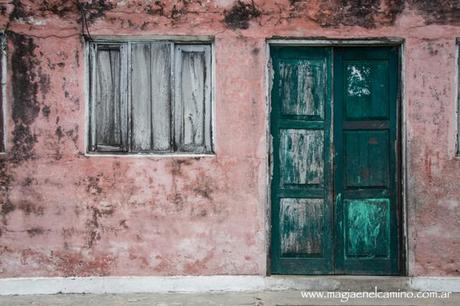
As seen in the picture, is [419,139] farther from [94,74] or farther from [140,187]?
[94,74]

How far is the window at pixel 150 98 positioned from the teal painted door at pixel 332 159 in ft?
2.68

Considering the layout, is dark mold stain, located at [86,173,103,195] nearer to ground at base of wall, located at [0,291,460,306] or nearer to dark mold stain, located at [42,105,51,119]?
dark mold stain, located at [42,105,51,119]

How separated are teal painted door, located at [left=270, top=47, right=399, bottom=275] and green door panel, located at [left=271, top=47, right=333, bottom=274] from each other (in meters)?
0.01

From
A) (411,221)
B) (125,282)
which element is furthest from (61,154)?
(411,221)

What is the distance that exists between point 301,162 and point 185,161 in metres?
1.27

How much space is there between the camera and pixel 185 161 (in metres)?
6.86

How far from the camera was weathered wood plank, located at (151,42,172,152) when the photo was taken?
6984 millimetres

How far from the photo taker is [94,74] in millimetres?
6980

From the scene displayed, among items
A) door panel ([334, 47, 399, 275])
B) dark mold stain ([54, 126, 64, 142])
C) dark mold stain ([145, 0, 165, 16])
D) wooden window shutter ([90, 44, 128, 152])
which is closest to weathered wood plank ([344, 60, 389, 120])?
door panel ([334, 47, 399, 275])

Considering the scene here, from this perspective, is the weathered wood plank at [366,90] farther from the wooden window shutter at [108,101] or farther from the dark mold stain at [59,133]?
the dark mold stain at [59,133]

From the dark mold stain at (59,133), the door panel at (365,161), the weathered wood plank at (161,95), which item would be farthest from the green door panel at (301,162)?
the dark mold stain at (59,133)

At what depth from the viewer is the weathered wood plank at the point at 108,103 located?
6.98 meters

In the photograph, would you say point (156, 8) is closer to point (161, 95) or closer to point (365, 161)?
point (161, 95)

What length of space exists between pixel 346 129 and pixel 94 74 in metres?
2.81
